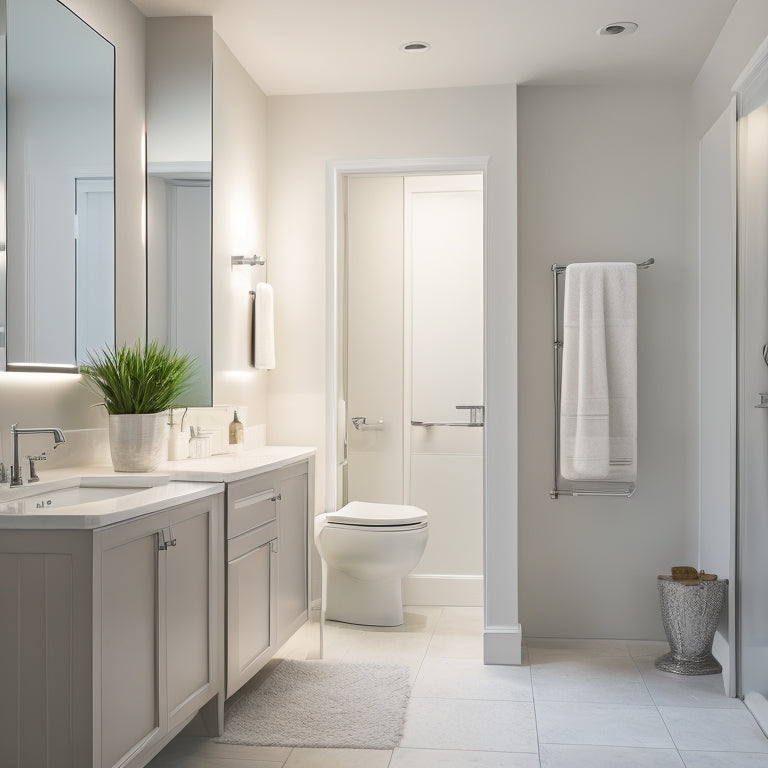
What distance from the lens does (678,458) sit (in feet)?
12.5

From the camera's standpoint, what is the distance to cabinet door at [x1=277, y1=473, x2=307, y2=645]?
3223 millimetres

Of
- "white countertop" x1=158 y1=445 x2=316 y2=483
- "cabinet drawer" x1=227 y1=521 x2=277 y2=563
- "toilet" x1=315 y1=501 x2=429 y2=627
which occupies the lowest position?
"toilet" x1=315 y1=501 x2=429 y2=627

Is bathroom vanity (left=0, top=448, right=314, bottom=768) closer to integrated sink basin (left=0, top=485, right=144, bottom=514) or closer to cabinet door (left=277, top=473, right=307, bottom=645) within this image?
integrated sink basin (left=0, top=485, right=144, bottom=514)

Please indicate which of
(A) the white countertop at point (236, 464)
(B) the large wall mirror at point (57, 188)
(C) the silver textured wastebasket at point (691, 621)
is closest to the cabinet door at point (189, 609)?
(A) the white countertop at point (236, 464)

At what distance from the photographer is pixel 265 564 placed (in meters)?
3.04

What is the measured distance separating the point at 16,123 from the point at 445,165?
1937mm

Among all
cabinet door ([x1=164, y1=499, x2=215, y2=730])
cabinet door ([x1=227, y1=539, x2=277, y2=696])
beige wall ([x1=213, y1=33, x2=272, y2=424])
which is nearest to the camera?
cabinet door ([x1=164, y1=499, x2=215, y2=730])

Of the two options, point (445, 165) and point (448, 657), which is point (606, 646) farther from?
point (445, 165)

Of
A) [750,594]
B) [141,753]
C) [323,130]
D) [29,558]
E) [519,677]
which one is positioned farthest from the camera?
[323,130]

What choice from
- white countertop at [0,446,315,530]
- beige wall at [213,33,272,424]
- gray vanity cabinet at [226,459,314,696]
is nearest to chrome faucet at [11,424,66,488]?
white countertop at [0,446,315,530]

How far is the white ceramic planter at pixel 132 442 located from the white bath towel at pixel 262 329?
3.43 ft

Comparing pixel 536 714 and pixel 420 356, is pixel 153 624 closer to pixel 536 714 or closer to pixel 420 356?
pixel 536 714

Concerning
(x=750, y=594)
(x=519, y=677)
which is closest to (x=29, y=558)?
(x=519, y=677)

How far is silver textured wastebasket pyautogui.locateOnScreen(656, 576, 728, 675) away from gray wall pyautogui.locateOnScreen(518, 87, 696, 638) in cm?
38
